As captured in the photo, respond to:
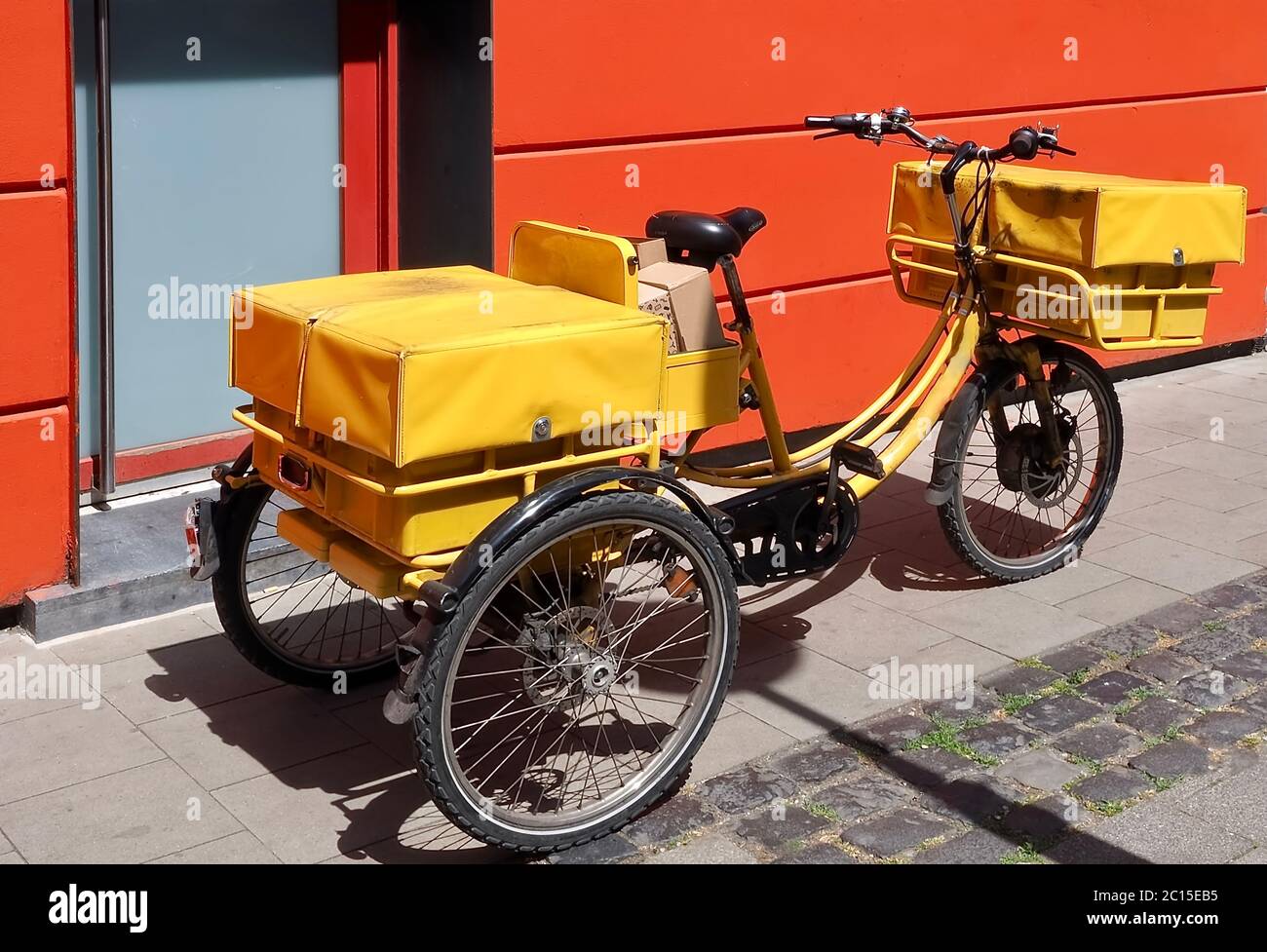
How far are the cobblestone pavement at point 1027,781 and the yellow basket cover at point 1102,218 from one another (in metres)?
1.37

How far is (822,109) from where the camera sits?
711 cm

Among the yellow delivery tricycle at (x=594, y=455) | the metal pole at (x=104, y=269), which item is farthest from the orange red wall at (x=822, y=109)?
the metal pole at (x=104, y=269)

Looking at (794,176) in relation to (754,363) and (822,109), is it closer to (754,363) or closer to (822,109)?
(822,109)

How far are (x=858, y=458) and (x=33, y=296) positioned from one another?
2776 mm

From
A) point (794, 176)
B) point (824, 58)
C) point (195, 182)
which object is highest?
point (824, 58)

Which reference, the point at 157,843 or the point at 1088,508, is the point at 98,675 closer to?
the point at 157,843

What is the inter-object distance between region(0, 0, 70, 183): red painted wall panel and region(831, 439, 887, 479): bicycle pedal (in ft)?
8.95

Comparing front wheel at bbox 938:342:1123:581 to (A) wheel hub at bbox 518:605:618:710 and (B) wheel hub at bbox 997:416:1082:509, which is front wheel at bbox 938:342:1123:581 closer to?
(B) wheel hub at bbox 997:416:1082:509

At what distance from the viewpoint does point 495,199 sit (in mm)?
6121

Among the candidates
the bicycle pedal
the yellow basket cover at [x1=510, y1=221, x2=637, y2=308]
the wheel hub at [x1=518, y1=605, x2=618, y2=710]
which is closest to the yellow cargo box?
the bicycle pedal

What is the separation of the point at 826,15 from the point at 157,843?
4.73 meters

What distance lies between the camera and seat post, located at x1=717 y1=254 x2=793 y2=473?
478 cm

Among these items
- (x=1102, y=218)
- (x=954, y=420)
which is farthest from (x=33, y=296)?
(x=1102, y=218)

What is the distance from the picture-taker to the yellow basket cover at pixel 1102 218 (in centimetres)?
520
